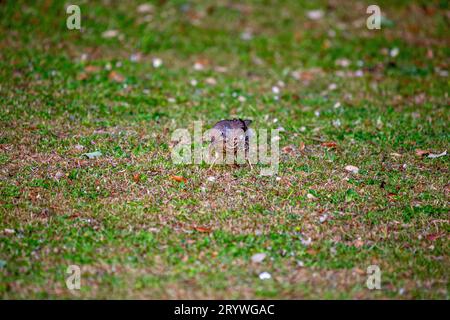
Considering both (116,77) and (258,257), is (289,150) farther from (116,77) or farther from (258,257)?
(116,77)

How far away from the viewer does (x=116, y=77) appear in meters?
8.31

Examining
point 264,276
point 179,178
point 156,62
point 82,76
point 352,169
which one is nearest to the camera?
point 264,276

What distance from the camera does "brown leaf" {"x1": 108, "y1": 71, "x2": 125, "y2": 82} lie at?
27.1 feet

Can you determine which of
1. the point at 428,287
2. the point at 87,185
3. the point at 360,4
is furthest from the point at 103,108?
the point at 360,4

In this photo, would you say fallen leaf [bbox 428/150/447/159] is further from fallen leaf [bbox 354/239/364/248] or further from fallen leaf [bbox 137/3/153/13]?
fallen leaf [bbox 137/3/153/13]

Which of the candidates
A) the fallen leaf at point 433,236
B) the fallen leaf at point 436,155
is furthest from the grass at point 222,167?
the fallen leaf at point 436,155

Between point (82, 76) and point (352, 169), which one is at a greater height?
point (82, 76)

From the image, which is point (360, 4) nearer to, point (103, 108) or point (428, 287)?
point (103, 108)

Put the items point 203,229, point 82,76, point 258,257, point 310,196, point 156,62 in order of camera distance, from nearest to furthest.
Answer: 1. point 258,257
2. point 203,229
3. point 310,196
4. point 82,76
5. point 156,62

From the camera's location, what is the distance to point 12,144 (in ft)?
20.8

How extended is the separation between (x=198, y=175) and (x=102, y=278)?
69.7 inches

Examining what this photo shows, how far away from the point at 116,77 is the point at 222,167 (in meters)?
3.03

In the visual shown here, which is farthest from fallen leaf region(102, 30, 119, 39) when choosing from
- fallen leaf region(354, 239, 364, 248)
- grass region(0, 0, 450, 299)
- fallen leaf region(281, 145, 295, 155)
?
fallen leaf region(354, 239, 364, 248)

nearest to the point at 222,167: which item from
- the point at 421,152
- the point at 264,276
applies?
the point at 264,276
